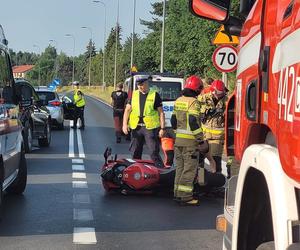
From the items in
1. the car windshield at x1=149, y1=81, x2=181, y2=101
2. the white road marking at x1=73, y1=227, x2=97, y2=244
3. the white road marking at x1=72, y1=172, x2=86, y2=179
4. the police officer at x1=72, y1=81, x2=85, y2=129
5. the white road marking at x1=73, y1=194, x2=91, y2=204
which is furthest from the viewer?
the police officer at x1=72, y1=81, x2=85, y2=129

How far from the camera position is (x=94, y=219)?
7062 mm

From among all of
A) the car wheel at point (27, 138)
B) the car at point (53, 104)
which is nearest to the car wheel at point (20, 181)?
the car wheel at point (27, 138)

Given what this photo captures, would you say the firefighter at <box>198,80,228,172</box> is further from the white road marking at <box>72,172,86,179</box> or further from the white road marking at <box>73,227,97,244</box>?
the white road marking at <box>73,227,97,244</box>

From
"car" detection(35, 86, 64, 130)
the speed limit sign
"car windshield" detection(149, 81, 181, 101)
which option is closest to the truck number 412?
the speed limit sign

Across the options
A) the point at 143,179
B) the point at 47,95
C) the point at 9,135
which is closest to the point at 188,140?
the point at 143,179

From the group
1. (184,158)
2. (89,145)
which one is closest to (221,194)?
(184,158)

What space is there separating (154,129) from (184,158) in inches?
91.0

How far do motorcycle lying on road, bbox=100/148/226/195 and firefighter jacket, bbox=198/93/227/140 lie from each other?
3.58 feet

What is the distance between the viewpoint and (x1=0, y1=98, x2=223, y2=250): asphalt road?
6.00 metres

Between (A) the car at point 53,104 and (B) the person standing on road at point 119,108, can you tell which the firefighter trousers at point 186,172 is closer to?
(B) the person standing on road at point 119,108

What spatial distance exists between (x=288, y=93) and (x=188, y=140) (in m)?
5.75

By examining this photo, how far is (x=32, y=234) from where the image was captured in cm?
629

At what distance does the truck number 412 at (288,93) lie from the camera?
2203 mm

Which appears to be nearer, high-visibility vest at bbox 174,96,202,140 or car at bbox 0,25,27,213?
car at bbox 0,25,27,213
